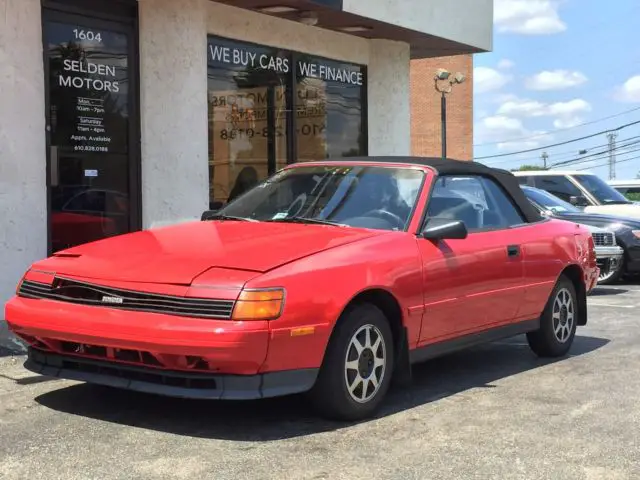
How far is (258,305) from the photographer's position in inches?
163

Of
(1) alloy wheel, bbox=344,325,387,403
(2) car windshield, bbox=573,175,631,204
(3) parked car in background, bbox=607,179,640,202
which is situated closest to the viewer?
(1) alloy wheel, bbox=344,325,387,403

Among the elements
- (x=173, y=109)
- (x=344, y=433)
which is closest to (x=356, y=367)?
(x=344, y=433)

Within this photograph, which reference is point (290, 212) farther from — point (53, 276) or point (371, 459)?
point (371, 459)

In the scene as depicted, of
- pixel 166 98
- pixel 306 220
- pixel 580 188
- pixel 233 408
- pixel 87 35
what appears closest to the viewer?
pixel 233 408

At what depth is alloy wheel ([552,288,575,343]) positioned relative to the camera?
668 cm

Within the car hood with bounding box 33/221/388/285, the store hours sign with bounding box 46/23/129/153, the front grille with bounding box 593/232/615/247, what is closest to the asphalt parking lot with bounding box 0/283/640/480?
the car hood with bounding box 33/221/388/285

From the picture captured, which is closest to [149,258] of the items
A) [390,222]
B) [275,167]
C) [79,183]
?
[390,222]

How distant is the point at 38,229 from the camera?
7.89 metres

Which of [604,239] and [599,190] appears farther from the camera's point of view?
[599,190]

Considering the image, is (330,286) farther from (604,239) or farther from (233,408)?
(604,239)

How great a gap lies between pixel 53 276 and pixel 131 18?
5.12 meters

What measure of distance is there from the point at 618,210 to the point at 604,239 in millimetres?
2038

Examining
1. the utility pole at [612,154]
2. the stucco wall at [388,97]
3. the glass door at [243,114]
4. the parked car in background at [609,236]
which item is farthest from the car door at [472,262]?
the utility pole at [612,154]

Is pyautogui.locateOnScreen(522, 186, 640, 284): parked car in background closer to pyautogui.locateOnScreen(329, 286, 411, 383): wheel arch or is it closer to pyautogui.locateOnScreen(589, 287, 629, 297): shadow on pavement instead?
pyautogui.locateOnScreen(589, 287, 629, 297): shadow on pavement
